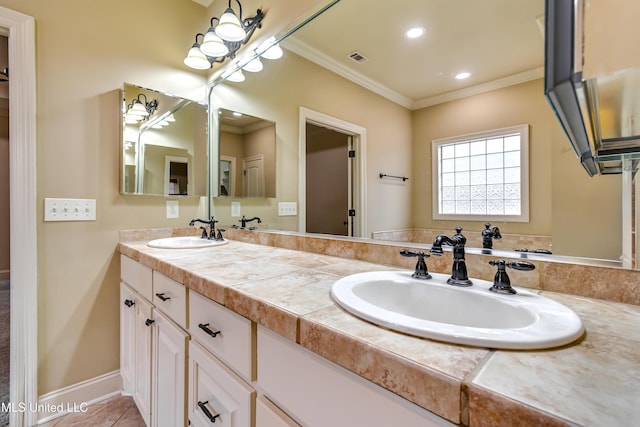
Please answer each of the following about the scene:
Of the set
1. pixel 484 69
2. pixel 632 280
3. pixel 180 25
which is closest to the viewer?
pixel 632 280

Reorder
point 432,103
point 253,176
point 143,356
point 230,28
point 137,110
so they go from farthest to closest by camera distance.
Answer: point 253,176 < point 137,110 < point 230,28 < point 143,356 < point 432,103

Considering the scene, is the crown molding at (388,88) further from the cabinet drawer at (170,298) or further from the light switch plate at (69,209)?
the light switch plate at (69,209)

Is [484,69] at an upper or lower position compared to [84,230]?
upper

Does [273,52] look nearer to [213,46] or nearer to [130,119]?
[213,46]

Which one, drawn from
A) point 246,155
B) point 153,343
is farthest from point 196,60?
point 153,343

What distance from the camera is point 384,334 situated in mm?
484

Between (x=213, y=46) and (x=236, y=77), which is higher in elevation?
(x=213, y=46)

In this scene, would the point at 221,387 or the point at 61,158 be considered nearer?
the point at 221,387

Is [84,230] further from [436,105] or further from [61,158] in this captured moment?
[436,105]

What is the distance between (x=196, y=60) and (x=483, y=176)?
1937 millimetres

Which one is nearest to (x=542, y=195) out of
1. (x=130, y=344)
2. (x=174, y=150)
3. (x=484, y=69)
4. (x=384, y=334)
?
(x=484, y=69)

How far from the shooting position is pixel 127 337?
1.55 meters

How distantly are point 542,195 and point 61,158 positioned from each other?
2.15 m

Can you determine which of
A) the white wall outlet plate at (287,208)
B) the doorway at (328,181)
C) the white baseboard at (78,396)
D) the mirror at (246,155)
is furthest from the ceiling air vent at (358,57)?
the white baseboard at (78,396)
